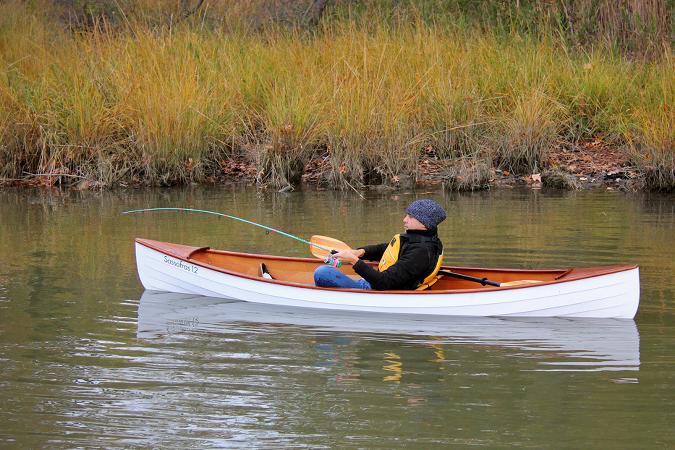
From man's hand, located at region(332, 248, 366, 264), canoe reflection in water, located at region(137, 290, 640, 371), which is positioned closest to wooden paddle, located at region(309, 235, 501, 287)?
man's hand, located at region(332, 248, 366, 264)

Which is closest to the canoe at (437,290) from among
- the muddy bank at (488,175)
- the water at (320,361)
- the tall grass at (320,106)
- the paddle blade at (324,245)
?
the water at (320,361)

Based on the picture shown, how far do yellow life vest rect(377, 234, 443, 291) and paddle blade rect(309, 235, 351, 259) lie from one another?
68 centimetres

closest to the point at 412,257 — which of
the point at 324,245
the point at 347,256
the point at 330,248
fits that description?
the point at 347,256

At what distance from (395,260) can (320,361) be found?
1.67 m

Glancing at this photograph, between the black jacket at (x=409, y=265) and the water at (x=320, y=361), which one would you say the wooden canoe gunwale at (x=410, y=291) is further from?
the water at (x=320, y=361)

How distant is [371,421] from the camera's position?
6.28 metres

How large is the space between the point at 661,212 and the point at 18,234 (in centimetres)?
752

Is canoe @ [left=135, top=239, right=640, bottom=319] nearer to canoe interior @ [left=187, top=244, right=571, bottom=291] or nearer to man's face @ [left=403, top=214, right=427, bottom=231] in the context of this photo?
canoe interior @ [left=187, top=244, right=571, bottom=291]

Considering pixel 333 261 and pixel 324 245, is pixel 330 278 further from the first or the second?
pixel 324 245

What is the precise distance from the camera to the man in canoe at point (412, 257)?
29.2 feet

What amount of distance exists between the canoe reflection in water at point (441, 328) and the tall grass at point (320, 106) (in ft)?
20.9

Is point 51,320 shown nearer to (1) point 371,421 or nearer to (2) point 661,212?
(1) point 371,421

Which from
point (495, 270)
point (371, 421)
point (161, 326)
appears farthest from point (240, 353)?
point (495, 270)

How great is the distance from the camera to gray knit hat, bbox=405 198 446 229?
29.3ft
